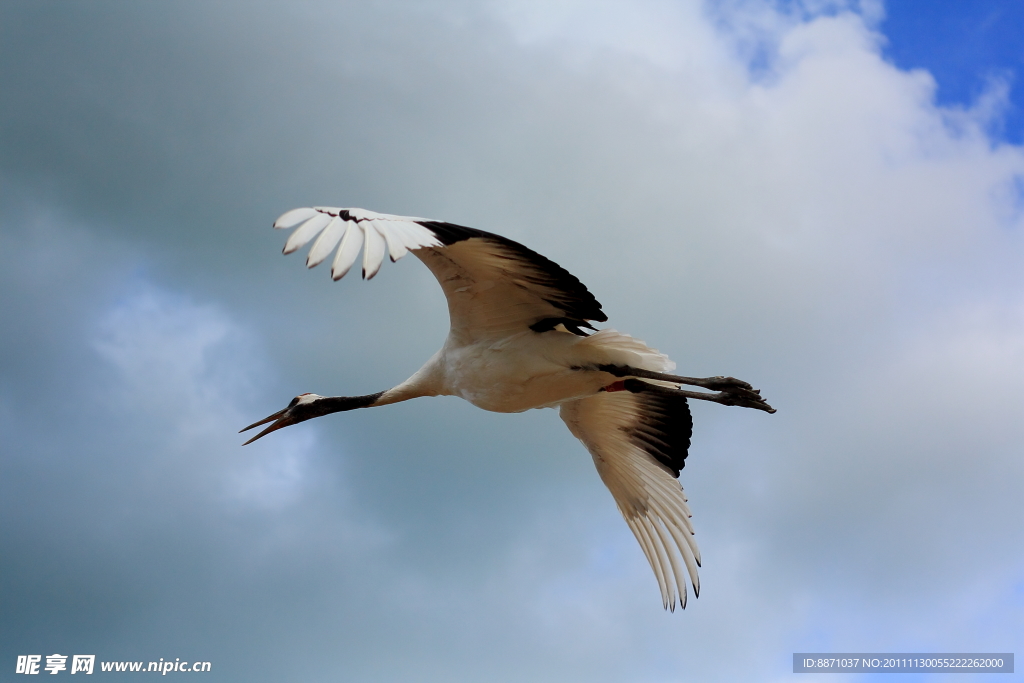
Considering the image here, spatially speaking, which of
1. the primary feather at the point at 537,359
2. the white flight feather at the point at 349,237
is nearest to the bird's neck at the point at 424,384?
the primary feather at the point at 537,359

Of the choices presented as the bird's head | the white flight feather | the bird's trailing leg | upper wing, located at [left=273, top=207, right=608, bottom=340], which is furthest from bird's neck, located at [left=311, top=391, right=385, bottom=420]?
the white flight feather

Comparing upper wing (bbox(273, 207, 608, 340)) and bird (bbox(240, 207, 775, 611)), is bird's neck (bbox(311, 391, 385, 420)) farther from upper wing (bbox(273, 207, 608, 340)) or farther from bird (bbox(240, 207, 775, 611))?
upper wing (bbox(273, 207, 608, 340))

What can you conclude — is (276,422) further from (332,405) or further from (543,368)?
(543,368)

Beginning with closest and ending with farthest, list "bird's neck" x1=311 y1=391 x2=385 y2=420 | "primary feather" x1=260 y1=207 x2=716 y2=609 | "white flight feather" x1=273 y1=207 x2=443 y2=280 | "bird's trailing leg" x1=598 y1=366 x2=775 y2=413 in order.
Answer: "white flight feather" x1=273 y1=207 x2=443 y2=280 → "primary feather" x1=260 y1=207 x2=716 y2=609 → "bird's trailing leg" x1=598 y1=366 x2=775 y2=413 → "bird's neck" x1=311 y1=391 x2=385 y2=420

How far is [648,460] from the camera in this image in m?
9.80

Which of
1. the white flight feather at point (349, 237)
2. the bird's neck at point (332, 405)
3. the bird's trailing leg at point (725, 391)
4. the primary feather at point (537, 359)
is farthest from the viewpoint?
the bird's neck at point (332, 405)

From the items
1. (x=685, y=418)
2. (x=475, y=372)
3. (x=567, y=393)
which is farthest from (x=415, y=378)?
(x=685, y=418)

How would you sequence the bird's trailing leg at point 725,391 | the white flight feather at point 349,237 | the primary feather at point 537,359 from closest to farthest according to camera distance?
the white flight feather at point 349,237 → the primary feather at point 537,359 → the bird's trailing leg at point 725,391

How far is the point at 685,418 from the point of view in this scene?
966cm

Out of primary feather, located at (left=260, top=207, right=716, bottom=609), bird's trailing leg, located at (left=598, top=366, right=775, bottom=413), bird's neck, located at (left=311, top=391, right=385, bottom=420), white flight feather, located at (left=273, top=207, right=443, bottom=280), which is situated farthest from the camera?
bird's neck, located at (left=311, top=391, right=385, bottom=420)

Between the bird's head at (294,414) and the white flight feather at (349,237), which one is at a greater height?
the bird's head at (294,414)

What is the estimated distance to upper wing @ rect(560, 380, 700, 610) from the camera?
9523 millimetres

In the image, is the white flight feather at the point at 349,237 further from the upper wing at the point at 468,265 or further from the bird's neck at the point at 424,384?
the bird's neck at the point at 424,384

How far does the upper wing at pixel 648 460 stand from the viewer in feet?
31.2
